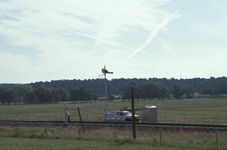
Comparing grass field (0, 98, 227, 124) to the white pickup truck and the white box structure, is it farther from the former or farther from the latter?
the white box structure

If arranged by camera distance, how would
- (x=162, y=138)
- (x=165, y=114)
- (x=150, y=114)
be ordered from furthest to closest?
(x=165, y=114), (x=150, y=114), (x=162, y=138)

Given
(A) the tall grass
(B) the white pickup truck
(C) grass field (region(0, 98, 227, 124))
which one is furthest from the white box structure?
(C) grass field (region(0, 98, 227, 124))

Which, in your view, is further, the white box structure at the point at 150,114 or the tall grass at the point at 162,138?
the white box structure at the point at 150,114

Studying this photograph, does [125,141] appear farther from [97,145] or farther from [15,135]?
[15,135]

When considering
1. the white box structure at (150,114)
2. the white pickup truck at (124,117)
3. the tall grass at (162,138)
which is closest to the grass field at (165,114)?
the white pickup truck at (124,117)

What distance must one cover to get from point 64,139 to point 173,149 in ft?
40.1

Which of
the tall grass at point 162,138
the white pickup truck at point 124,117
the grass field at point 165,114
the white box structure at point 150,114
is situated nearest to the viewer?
the tall grass at point 162,138

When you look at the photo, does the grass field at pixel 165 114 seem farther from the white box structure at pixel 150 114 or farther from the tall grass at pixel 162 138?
the tall grass at pixel 162 138

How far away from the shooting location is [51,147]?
2420 centimetres

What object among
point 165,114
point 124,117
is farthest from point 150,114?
point 165,114

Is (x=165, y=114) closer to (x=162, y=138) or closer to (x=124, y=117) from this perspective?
(x=124, y=117)

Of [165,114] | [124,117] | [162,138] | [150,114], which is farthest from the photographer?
[165,114]

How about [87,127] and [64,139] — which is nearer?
[64,139]

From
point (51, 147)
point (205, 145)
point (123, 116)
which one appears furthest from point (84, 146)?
point (123, 116)
